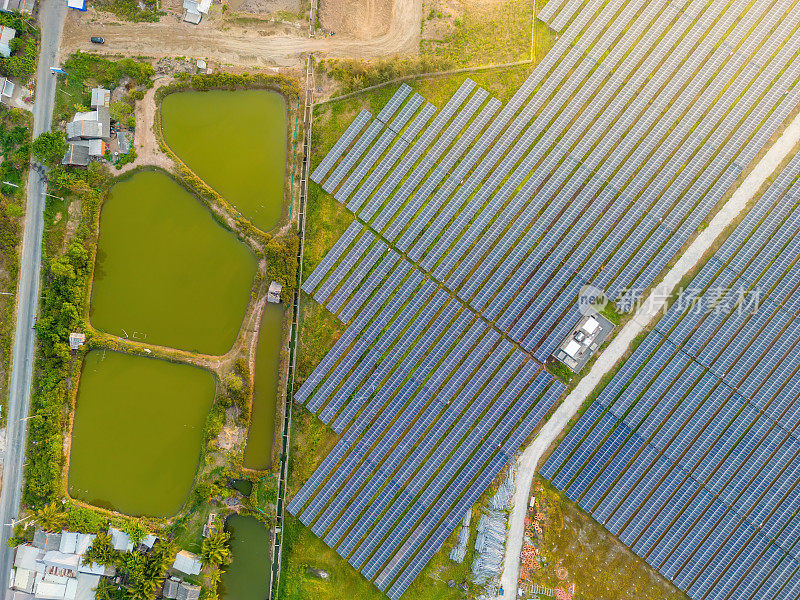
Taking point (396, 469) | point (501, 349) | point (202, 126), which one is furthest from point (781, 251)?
point (202, 126)

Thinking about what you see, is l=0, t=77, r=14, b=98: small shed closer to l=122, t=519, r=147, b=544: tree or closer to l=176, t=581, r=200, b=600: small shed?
l=122, t=519, r=147, b=544: tree

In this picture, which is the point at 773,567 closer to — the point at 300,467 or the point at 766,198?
the point at 766,198

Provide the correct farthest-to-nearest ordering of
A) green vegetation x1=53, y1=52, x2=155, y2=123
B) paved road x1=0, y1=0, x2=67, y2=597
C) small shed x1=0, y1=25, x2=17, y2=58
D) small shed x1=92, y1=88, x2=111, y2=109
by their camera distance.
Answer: green vegetation x1=53, y1=52, x2=155, y2=123 < small shed x1=92, y1=88, x2=111, y2=109 < small shed x1=0, y1=25, x2=17, y2=58 < paved road x1=0, y1=0, x2=67, y2=597

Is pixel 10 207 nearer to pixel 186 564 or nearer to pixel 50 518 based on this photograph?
pixel 50 518

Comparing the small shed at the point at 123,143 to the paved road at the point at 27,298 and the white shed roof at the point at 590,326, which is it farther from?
the white shed roof at the point at 590,326

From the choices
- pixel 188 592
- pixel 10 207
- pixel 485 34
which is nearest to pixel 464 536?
pixel 188 592

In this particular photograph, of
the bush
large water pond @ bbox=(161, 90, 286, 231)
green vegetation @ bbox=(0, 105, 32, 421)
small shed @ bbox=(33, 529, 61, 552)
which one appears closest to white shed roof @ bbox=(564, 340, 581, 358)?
large water pond @ bbox=(161, 90, 286, 231)
